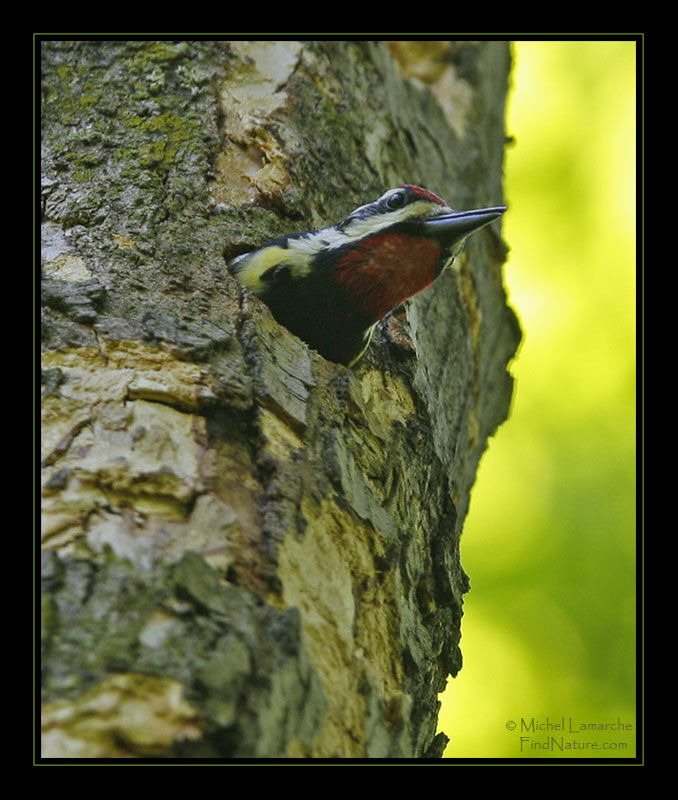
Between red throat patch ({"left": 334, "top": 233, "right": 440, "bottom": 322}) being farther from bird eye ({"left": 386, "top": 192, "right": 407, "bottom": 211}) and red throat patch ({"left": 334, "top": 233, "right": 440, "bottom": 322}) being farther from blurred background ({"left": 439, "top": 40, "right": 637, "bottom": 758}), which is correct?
blurred background ({"left": 439, "top": 40, "right": 637, "bottom": 758})

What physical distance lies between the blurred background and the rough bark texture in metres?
1.35

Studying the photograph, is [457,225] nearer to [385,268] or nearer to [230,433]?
[385,268]

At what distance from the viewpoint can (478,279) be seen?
323 centimetres

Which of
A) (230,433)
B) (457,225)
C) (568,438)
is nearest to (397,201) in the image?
(457,225)

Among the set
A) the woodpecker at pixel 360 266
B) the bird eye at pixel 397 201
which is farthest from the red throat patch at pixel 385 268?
the bird eye at pixel 397 201

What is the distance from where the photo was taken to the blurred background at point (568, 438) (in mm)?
4184

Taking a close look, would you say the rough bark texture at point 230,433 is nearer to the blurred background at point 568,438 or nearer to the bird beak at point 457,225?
the bird beak at point 457,225

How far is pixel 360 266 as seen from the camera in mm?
2434

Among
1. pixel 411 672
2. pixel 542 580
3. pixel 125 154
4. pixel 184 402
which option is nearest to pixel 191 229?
pixel 125 154

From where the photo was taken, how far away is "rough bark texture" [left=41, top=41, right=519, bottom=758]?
1.31 m

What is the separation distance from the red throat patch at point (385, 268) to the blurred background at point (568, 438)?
6.01 ft

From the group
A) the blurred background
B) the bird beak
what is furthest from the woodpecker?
the blurred background
